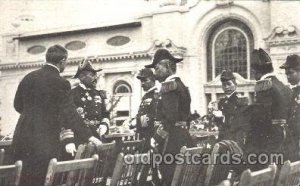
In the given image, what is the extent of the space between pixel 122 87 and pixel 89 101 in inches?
673

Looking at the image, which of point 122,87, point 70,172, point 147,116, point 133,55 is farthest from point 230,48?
point 70,172

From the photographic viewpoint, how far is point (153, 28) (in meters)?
22.6

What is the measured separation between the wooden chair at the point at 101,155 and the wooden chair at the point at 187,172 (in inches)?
25.3

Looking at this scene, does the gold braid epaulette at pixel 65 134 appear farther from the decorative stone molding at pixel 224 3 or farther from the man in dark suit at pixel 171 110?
the decorative stone molding at pixel 224 3

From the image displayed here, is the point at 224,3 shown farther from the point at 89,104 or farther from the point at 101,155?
the point at 101,155

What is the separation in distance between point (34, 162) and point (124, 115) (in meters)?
18.8

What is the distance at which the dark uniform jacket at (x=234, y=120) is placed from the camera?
547cm

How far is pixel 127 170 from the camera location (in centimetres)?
404

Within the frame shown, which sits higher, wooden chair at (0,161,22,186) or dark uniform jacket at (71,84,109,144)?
dark uniform jacket at (71,84,109,144)

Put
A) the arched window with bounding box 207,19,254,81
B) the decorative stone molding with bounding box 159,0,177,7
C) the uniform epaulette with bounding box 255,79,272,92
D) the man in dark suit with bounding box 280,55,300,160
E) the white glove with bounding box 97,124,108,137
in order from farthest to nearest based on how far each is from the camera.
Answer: the decorative stone molding with bounding box 159,0,177,7 < the arched window with bounding box 207,19,254,81 < the white glove with bounding box 97,124,108,137 < the man in dark suit with bounding box 280,55,300,160 < the uniform epaulette with bounding box 255,79,272,92

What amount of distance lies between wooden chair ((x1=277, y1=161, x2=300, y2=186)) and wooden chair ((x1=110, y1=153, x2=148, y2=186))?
1296mm

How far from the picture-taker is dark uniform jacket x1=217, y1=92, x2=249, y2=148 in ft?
18.0

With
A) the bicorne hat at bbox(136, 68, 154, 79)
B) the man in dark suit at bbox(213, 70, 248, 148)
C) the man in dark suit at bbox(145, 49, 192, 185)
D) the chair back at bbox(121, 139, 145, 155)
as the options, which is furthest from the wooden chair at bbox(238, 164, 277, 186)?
the bicorne hat at bbox(136, 68, 154, 79)

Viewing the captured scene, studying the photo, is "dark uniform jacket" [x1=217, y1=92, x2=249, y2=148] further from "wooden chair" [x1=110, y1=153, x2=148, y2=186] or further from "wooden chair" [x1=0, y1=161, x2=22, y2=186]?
"wooden chair" [x1=0, y1=161, x2=22, y2=186]
